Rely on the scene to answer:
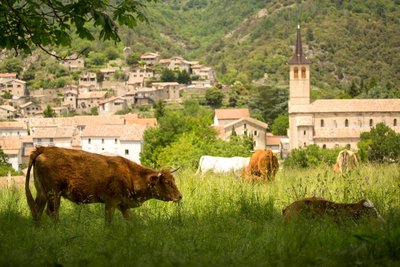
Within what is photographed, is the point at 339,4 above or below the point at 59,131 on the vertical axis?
above

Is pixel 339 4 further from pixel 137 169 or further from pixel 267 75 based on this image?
pixel 137 169

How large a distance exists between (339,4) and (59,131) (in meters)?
85.9

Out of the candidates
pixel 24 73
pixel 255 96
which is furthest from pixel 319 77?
pixel 24 73

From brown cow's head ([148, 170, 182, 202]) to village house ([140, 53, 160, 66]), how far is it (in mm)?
132224

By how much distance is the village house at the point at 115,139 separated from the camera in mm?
77750

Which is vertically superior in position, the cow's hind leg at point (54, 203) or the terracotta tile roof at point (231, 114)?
the terracotta tile roof at point (231, 114)

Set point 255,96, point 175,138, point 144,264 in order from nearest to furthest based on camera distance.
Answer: point 144,264, point 175,138, point 255,96

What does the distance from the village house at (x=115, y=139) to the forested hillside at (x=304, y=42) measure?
2993cm

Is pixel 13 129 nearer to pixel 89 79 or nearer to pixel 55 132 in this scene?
pixel 55 132

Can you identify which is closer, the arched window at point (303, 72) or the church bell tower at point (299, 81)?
the church bell tower at point (299, 81)

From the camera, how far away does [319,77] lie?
4825 inches

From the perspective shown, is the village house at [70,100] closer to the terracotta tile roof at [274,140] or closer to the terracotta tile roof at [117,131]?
the terracotta tile roof at [117,131]

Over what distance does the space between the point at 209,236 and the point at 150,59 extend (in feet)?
447

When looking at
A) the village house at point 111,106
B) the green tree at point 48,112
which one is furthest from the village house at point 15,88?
the village house at point 111,106
